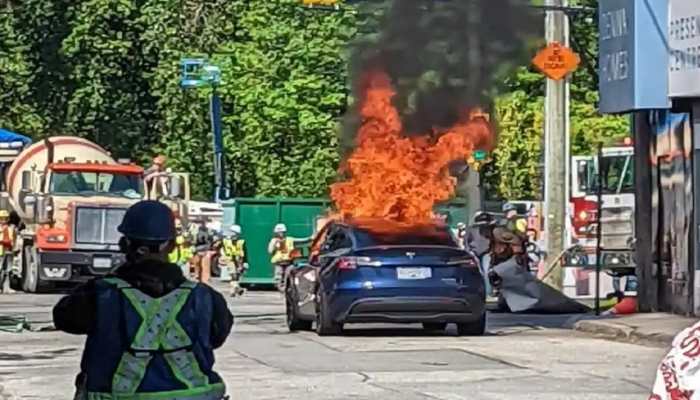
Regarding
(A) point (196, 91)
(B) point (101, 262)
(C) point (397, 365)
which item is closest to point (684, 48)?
(C) point (397, 365)

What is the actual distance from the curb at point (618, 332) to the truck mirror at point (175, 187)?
16152mm

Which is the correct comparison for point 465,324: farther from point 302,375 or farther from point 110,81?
point 110,81

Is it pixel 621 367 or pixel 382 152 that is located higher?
pixel 382 152

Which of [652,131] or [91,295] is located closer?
[91,295]

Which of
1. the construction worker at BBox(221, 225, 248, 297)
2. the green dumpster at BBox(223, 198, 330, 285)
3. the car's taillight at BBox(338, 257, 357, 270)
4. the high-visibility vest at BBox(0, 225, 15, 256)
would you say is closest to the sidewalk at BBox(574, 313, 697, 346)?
the car's taillight at BBox(338, 257, 357, 270)

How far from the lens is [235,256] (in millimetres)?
35906

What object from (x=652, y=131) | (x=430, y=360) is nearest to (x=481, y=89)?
(x=652, y=131)

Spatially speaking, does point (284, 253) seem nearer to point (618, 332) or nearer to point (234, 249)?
point (234, 249)

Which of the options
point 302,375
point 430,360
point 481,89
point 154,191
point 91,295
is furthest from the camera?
point 154,191

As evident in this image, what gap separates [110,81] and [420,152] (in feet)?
109

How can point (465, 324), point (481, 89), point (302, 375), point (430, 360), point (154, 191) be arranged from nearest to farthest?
point (302, 375)
point (430, 360)
point (465, 324)
point (481, 89)
point (154, 191)

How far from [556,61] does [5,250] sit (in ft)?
52.2

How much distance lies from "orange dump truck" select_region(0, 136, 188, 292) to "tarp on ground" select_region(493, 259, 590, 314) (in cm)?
1104

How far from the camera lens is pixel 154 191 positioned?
3784 centimetres
